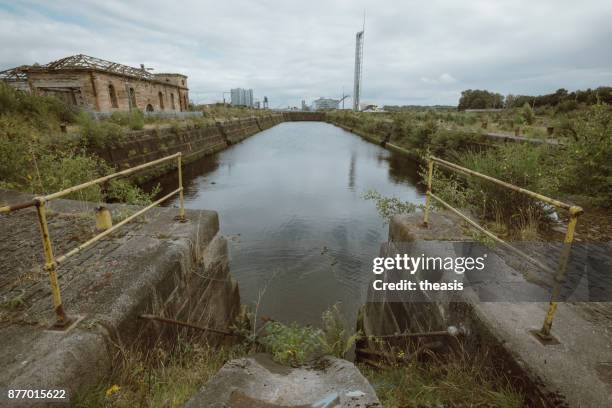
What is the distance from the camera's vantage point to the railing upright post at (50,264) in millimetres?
2082

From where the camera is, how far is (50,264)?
7.05 feet

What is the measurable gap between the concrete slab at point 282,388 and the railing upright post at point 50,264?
114 centimetres

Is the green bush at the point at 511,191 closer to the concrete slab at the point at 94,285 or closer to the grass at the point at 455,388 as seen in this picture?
the grass at the point at 455,388

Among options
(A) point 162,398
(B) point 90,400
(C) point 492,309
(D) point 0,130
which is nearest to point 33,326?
(B) point 90,400

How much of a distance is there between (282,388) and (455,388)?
4.18ft

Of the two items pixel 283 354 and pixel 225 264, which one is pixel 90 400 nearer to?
pixel 283 354

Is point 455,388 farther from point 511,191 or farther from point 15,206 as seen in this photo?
point 511,191

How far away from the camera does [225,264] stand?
197 inches

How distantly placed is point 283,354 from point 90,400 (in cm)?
164

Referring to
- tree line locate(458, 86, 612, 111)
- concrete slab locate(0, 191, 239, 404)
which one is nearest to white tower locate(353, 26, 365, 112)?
tree line locate(458, 86, 612, 111)

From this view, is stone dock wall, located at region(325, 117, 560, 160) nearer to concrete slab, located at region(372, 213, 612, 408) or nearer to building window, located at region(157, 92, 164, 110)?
concrete slab, located at region(372, 213, 612, 408)

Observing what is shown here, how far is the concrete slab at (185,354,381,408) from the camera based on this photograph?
2232 mm

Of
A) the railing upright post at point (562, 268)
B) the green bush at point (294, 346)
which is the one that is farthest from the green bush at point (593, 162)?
the green bush at point (294, 346)

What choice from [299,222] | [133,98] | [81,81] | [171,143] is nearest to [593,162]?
[299,222]
